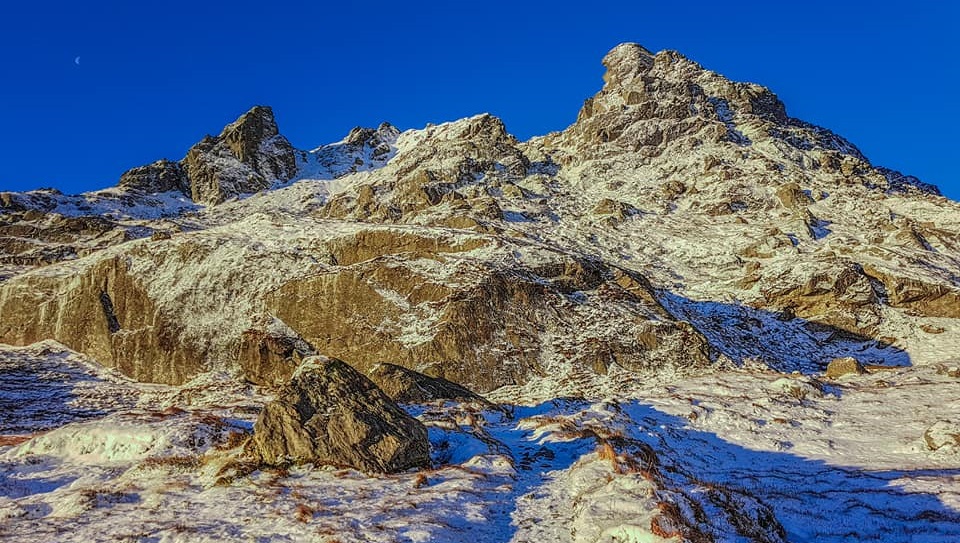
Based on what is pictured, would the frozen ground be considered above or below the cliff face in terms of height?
below

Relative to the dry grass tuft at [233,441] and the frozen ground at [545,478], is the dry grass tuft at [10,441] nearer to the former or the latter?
the frozen ground at [545,478]

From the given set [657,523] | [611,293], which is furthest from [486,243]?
[657,523]

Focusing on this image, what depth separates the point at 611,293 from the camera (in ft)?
120

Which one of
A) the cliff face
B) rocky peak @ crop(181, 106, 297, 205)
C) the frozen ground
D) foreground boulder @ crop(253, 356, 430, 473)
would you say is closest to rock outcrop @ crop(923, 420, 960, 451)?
the frozen ground

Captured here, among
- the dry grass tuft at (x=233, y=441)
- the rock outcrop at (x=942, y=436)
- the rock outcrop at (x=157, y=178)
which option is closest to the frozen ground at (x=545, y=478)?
the dry grass tuft at (x=233, y=441)

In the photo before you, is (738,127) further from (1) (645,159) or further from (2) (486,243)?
(2) (486,243)

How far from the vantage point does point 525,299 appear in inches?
1335

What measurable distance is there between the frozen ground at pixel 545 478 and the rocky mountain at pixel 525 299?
343 millimetres

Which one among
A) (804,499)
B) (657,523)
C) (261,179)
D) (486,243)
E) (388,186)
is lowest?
(804,499)

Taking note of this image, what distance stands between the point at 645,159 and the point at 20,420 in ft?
271

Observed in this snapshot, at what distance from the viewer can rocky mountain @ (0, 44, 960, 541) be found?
20.8 metres

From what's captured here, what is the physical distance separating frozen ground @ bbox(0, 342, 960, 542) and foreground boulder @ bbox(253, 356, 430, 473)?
1.87 ft

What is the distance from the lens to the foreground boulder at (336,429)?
14.4 metres

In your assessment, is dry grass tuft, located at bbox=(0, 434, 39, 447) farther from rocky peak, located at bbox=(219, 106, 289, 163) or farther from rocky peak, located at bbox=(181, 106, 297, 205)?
rocky peak, located at bbox=(219, 106, 289, 163)
